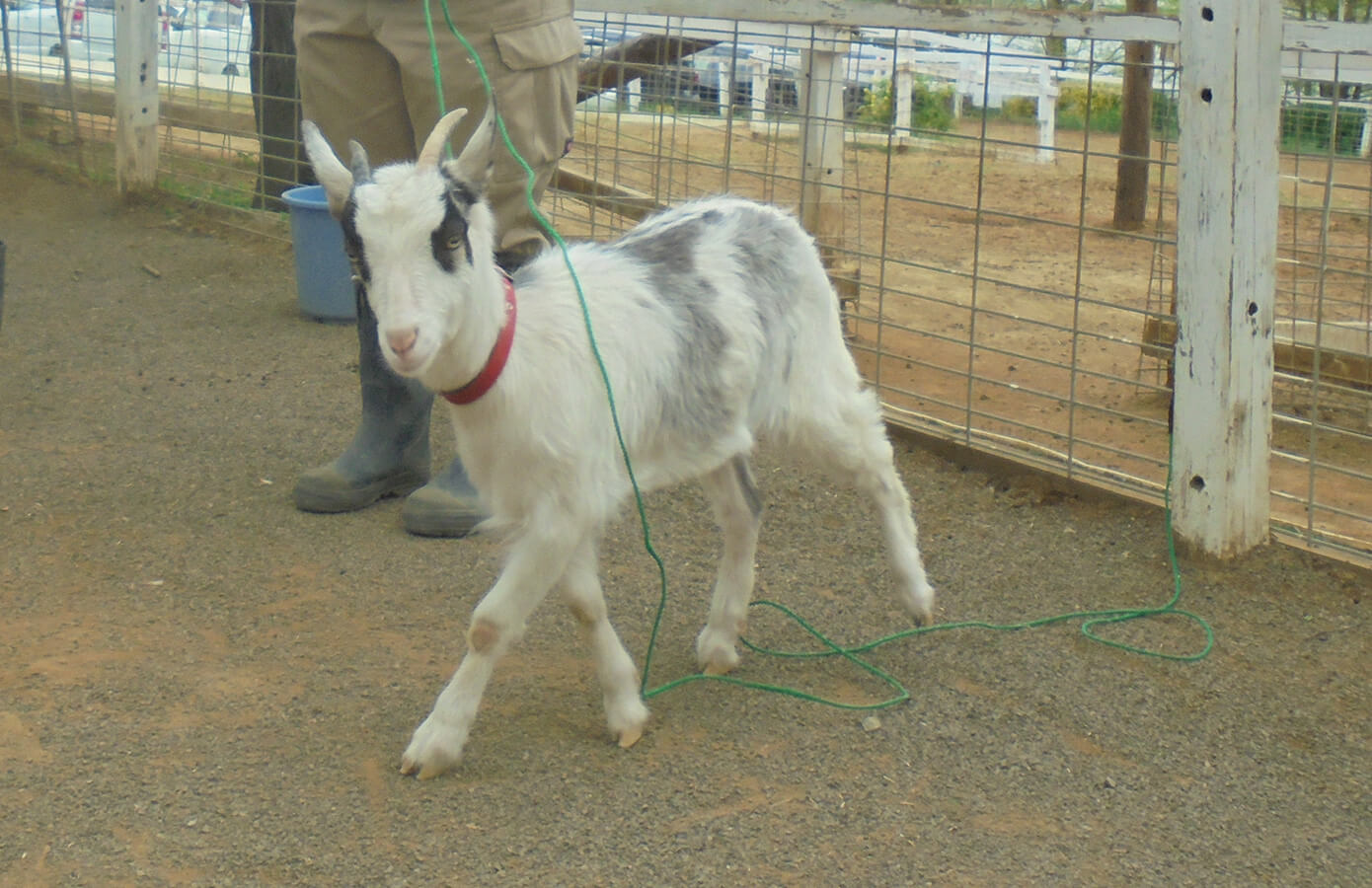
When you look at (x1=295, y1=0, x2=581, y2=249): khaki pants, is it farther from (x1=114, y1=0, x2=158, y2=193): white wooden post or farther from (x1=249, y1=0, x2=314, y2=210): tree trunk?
(x1=114, y1=0, x2=158, y2=193): white wooden post

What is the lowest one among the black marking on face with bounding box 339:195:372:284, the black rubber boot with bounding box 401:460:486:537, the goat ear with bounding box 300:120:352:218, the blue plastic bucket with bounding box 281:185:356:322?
the black rubber boot with bounding box 401:460:486:537

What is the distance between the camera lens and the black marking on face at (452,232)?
2.65m

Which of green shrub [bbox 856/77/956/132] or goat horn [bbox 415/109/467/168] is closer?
goat horn [bbox 415/109/467/168]

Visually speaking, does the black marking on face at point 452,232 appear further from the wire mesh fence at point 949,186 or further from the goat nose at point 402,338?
the wire mesh fence at point 949,186

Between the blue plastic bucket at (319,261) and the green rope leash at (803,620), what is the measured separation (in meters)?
2.63

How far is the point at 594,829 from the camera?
2.76m

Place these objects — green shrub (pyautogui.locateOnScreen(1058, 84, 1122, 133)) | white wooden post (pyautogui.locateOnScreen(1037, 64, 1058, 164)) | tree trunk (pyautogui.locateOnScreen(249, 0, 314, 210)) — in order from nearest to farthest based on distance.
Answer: tree trunk (pyautogui.locateOnScreen(249, 0, 314, 210)), white wooden post (pyautogui.locateOnScreen(1037, 64, 1058, 164)), green shrub (pyautogui.locateOnScreen(1058, 84, 1122, 133))

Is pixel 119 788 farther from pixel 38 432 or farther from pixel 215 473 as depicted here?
pixel 38 432

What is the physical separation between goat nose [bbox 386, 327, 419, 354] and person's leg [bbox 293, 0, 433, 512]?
160 cm

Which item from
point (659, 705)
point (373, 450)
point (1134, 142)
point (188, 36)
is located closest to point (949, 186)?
point (1134, 142)

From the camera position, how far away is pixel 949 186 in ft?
37.2

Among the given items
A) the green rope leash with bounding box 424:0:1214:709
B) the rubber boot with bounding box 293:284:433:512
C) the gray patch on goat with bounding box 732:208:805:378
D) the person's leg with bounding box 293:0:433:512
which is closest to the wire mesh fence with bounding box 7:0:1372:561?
the green rope leash with bounding box 424:0:1214:709

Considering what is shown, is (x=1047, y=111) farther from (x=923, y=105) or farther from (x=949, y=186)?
(x=949, y=186)

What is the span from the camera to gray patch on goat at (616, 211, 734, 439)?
3.19m
